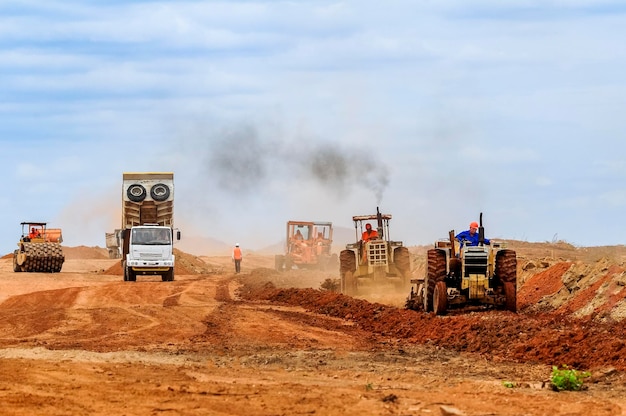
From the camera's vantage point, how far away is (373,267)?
31125 mm

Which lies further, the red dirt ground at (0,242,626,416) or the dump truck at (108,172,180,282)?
the dump truck at (108,172,180,282)

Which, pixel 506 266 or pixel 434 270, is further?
pixel 434 270

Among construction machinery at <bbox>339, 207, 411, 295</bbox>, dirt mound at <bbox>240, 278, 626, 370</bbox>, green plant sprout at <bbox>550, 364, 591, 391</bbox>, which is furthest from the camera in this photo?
construction machinery at <bbox>339, 207, 411, 295</bbox>

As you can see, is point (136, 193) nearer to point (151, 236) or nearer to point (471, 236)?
point (151, 236)

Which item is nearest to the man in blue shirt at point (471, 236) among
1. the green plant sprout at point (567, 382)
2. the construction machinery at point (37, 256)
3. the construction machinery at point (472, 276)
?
the construction machinery at point (472, 276)

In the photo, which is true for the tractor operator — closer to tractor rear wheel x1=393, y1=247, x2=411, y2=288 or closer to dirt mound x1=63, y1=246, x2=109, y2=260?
tractor rear wheel x1=393, y1=247, x2=411, y2=288

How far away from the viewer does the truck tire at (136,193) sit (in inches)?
1745

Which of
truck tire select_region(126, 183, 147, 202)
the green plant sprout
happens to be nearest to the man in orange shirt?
truck tire select_region(126, 183, 147, 202)

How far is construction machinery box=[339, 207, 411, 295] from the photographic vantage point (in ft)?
102

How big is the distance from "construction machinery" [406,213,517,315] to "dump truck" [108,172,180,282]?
21.2m

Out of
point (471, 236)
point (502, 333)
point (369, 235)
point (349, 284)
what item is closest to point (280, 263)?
point (349, 284)

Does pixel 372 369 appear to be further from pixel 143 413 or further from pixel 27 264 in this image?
pixel 27 264

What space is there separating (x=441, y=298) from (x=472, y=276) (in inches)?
33.6

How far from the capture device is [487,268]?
2312cm
